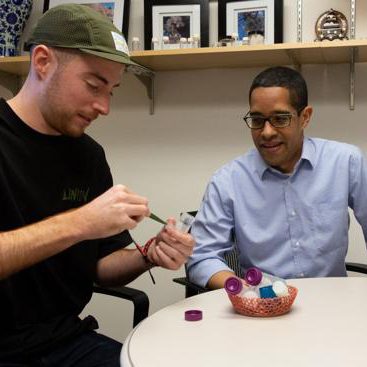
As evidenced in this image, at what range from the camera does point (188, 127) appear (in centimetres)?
282

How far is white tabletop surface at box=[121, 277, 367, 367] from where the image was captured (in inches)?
37.8

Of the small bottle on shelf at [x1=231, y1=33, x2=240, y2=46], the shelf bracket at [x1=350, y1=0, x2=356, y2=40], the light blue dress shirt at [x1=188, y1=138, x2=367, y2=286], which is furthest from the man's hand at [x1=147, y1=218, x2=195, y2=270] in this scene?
the shelf bracket at [x1=350, y1=0, x2=356, y2=40]

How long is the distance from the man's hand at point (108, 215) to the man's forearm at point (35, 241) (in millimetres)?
23

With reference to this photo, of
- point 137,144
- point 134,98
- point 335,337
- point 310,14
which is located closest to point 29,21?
point 134,98

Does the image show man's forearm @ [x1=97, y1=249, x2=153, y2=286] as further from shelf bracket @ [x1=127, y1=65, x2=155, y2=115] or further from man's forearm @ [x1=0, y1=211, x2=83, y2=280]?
shelf bracket @ [x1=127, y1=65, x2=155, y2=115]

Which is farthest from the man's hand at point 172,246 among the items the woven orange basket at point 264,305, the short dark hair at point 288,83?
the short dark hair at point 288,83

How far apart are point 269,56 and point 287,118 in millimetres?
683

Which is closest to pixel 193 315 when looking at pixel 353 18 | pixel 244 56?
pixel 244 56

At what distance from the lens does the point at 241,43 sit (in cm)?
249

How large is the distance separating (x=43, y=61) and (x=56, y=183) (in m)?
0.35

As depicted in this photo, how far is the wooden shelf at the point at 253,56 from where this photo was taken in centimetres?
227

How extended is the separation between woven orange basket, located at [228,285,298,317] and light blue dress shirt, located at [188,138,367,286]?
580 millimetres

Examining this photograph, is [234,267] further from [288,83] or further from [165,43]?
[165,43]

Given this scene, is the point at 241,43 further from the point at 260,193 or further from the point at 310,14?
the point at 260,193
